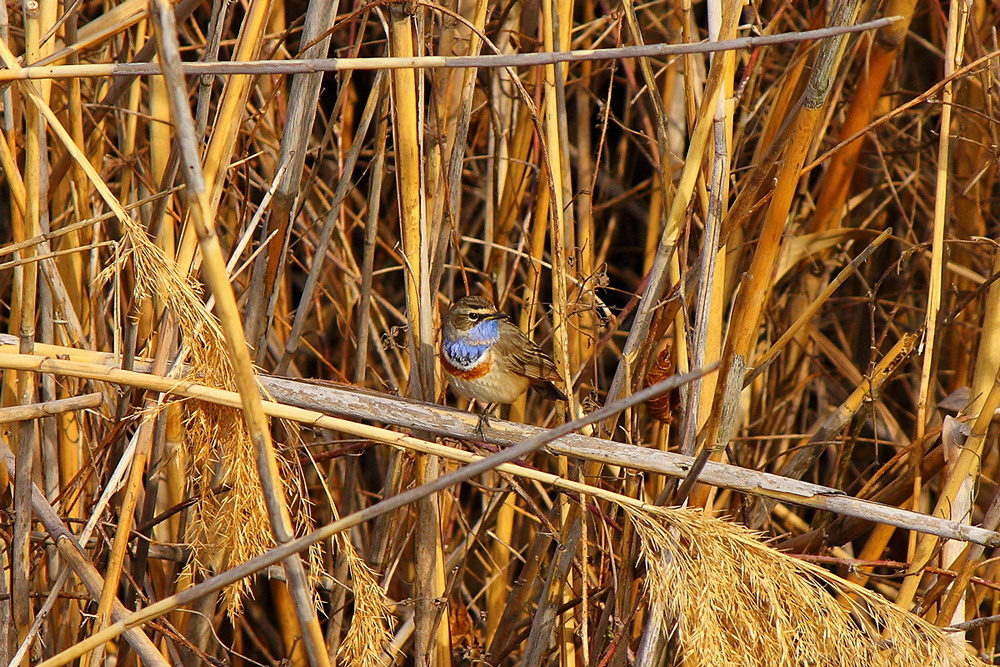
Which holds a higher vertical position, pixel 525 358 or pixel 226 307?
pixel 226 307

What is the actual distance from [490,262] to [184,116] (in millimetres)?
2059

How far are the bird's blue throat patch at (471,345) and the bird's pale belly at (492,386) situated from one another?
6cm

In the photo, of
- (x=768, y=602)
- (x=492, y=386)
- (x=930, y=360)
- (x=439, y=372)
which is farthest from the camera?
(x=439, y=372)

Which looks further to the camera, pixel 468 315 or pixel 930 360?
pixel 468 315

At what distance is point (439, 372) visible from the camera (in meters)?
3.49

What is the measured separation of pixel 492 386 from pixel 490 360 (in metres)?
0.09

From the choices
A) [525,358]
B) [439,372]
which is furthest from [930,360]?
[439,372]

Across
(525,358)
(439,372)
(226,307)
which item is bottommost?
(439,372)

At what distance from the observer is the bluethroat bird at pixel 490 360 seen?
3.23 meters

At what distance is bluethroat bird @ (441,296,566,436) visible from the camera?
127 inches

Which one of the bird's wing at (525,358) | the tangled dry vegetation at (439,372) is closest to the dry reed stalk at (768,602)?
the tangled dry vegetation at (439,372)

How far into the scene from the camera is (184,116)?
1320 mm

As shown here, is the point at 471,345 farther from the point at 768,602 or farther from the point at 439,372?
the point at 768,602

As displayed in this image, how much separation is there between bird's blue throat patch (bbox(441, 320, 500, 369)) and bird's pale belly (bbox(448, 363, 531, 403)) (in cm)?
6
